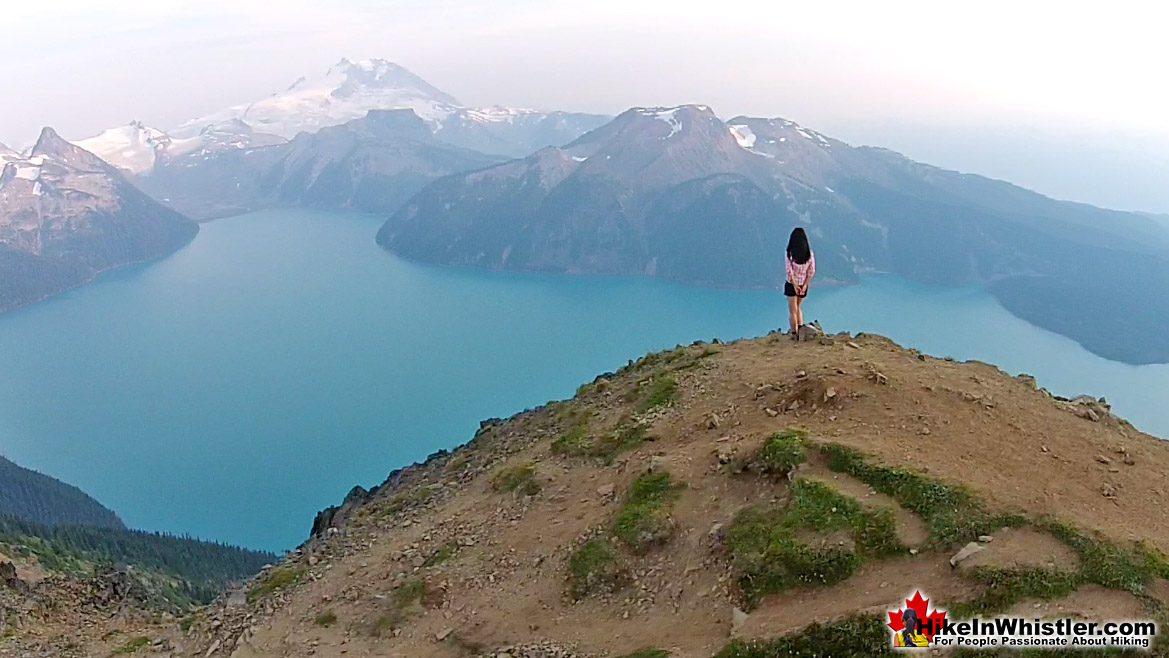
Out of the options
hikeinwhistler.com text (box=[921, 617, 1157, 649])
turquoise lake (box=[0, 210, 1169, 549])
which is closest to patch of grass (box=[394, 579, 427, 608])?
hikeinwhistler.com text (box=[921, 617, 1157, 649])

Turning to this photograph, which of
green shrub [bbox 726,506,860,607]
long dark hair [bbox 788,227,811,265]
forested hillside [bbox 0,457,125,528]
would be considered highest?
long dark hair [bbox 788,227,811,265]

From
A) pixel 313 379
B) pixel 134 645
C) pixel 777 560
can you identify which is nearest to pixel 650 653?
pixel 777 560

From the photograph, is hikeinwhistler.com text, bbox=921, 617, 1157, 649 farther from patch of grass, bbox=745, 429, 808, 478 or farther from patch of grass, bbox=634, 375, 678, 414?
patch of grass, bbox=634, 375, 678, 414

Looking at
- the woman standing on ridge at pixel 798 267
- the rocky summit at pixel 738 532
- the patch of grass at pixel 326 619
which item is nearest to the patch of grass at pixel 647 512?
the rocky summit at pixel 738 532

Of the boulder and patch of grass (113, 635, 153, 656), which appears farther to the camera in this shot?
patch of grass (113, 635, 153, 656)

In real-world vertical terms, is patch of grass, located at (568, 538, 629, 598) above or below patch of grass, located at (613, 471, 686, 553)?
below
